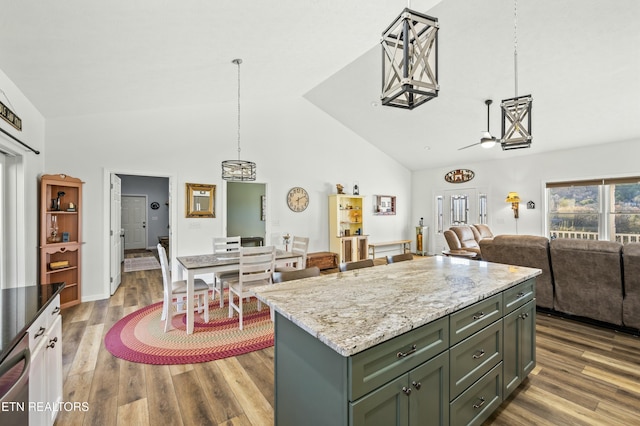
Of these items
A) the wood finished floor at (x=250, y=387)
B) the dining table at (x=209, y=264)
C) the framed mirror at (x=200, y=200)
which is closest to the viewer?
the wood finished floor at (x=250, y=387)

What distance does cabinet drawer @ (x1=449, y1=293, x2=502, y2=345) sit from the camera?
4.98ft

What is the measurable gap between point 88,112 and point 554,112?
7.56 metres

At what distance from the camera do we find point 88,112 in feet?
13.9

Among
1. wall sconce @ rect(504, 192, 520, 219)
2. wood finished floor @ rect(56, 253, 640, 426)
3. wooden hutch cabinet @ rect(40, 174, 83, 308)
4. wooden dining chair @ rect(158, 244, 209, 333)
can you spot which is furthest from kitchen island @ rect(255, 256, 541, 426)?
wall sconce @ rect(504, 192, 520, 219)

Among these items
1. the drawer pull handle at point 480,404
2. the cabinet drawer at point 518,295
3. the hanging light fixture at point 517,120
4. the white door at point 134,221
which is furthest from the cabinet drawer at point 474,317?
the white door at point 134,221

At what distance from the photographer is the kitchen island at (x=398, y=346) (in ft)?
3.79

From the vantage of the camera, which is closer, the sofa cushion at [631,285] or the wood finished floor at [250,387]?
the wood finished floor at [250,387]

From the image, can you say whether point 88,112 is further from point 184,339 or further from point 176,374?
point 176,374

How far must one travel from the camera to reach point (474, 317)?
1652mm

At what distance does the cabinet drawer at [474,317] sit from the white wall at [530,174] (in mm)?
6142

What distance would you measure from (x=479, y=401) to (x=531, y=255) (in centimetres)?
246

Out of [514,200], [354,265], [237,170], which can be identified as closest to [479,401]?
[354,265]

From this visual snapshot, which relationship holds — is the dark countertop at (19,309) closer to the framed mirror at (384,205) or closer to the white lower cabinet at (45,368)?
the white lower cabinet at (45,368)

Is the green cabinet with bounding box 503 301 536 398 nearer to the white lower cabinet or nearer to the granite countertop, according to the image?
the granite countertop
